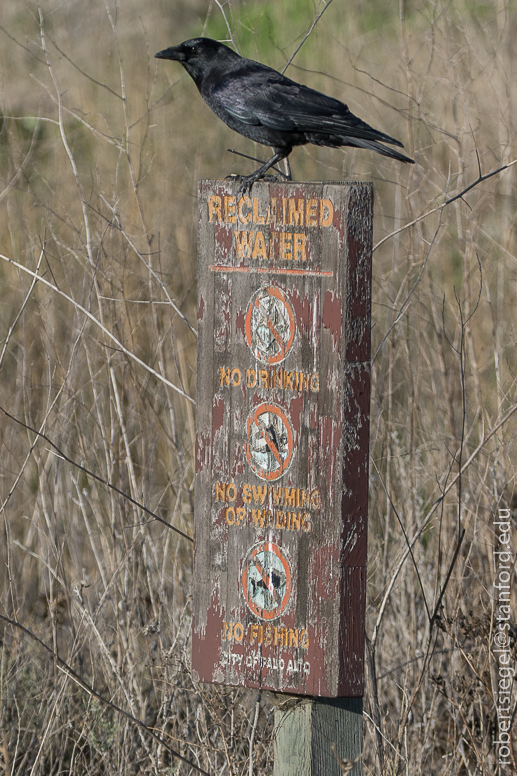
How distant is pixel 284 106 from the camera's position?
2357mm

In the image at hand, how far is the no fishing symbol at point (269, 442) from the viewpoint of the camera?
171cm

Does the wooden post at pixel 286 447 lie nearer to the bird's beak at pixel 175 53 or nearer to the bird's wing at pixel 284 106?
the bird's wing at pixel 284 106

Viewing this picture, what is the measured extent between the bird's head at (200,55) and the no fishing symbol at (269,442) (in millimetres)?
1372

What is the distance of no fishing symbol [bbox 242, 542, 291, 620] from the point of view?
1730mm

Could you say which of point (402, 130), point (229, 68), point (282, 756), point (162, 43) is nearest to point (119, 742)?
point (282, 756)

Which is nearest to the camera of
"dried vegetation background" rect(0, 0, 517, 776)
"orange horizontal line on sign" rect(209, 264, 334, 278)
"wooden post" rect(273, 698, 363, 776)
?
"orange horizontal line on sign" rect(209, 264, 334, 278)

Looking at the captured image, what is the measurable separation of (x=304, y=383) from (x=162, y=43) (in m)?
5.35

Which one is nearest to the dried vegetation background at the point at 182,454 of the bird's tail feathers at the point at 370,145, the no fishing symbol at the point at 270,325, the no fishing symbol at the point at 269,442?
the bird's tail feathers at the point at 370,145

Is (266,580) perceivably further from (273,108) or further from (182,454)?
(273,108)

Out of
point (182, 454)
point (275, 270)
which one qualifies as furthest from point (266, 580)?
point (182, 454)

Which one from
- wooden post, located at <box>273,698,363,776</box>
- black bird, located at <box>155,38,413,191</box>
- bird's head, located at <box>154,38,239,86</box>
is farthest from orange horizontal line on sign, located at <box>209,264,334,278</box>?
bird's head, located at <box>154,38,239,86</box>

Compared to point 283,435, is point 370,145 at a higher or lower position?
higher

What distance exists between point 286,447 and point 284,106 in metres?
1.07

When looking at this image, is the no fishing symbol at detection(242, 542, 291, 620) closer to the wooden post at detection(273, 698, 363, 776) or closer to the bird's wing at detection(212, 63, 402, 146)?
the wooden post at detection(273, 698, 363, 776)
